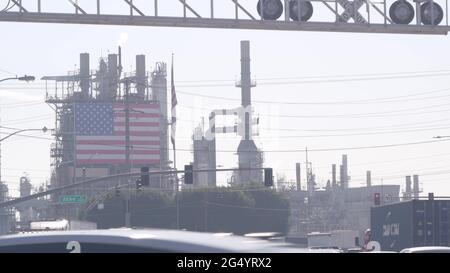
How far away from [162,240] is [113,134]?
11482cm

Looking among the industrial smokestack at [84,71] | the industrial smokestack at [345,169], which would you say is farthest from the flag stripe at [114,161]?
the industrial smokestack at [345,169]

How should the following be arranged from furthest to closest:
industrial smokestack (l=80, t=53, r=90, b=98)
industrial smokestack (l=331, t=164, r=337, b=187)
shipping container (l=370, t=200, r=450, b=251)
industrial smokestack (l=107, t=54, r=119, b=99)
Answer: industrial smokestack (l=331, t=164, r=337, b=187) → industrial smokestack (l=80, t=53, r=90, b=98) → industrial smokestack (l=107, t=54, r=119, b=99) → shipping container (l=370, t=200, r=450, b=251)

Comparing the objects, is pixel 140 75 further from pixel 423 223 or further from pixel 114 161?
pixel 423 223

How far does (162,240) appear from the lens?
950 centimetres

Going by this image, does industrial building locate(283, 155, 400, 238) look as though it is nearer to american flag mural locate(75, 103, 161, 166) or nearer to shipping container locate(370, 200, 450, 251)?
american flag mural locate(75, 103, 161, 166)

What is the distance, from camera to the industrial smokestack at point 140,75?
124144mm

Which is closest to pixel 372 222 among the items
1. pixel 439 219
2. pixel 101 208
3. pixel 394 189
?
pixel 439 219

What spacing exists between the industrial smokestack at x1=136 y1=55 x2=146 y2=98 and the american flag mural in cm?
201

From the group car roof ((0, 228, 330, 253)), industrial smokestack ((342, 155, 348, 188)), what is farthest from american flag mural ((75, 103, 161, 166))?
car roof ((0, 228, 330, 253))

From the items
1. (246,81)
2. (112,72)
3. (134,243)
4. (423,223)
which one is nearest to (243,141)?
(246,81)

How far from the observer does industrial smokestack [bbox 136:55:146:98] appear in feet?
407

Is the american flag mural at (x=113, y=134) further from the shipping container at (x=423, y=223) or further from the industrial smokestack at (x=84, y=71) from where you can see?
the shipping container at (x=423, y=223)
